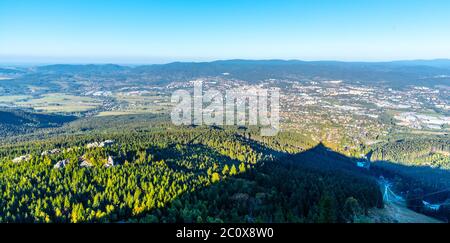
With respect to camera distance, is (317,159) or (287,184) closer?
(287,184)

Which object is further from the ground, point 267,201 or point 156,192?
point 156,192

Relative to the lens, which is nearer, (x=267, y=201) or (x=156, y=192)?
(x=267, y=201)

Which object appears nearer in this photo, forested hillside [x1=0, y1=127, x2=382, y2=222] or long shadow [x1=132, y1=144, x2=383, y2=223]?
long shadow [x1=132, y1=144, x2=383, y2=223]

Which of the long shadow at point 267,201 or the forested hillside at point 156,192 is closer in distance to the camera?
the long shadow at point 267,201
